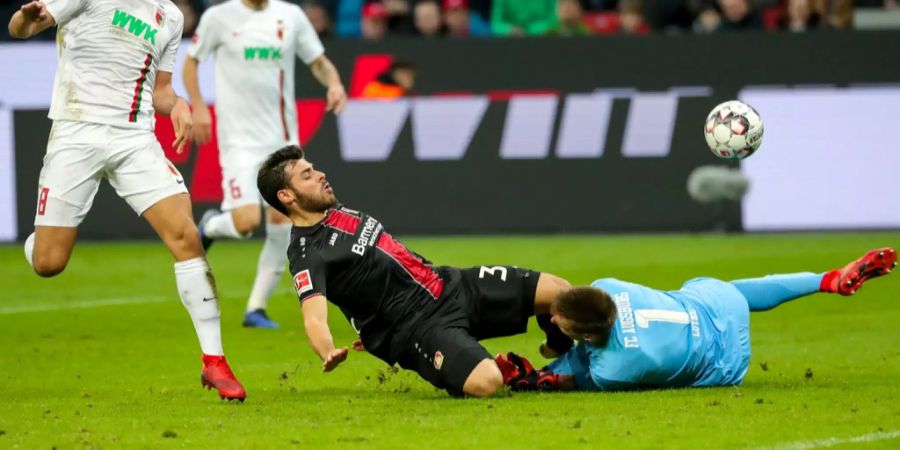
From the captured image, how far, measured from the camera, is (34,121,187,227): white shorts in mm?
8086

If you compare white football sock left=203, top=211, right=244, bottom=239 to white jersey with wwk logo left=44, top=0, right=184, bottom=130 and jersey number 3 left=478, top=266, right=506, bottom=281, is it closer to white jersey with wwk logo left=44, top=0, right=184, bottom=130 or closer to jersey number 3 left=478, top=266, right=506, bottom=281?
white jersey with wwk logo left=44, top=0, right=184, bottom=130

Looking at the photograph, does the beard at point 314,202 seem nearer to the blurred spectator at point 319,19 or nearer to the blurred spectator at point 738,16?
the blurred spectator at point 319,19

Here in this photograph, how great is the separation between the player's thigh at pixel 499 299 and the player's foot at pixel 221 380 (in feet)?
4.26

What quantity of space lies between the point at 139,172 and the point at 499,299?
2047 mm

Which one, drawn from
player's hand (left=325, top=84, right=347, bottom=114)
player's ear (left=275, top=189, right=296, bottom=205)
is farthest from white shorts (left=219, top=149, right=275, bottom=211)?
player's ear (left=275, top=189, right=296, bottom=205)

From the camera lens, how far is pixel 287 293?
557 inches

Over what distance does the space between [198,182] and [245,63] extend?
22.4 feet

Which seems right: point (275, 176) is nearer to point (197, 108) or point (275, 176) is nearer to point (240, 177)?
point (197, 108)

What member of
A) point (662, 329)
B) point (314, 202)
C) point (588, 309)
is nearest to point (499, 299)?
point (588, 309)

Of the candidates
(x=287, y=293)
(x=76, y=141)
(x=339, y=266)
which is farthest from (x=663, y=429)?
(x=287, y=293)

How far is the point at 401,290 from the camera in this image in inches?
319

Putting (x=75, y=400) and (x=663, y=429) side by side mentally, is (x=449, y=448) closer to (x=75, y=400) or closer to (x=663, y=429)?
(x=663, y=429)

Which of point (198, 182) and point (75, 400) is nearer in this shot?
point (75, 400)

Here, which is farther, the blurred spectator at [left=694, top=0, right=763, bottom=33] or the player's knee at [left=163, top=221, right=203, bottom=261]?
the blurred spectator at [left=694, top=0, right=763, bottom=33]
